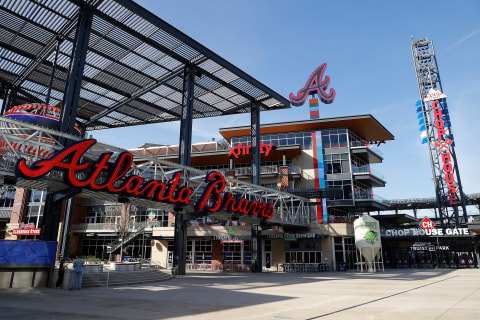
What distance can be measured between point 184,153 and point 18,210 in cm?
3703

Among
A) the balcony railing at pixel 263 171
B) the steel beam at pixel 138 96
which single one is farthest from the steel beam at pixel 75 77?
the balcony railing at pixel 263 171

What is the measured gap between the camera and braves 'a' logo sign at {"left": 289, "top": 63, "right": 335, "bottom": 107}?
53.7 m

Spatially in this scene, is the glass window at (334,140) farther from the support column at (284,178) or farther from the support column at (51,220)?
the support column at (51,220)

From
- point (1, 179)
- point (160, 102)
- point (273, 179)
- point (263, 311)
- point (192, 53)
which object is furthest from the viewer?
point (273, 179)

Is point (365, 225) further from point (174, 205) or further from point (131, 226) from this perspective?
point (131, 226)

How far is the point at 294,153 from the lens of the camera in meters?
50.0

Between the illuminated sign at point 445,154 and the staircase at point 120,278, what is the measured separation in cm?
4402

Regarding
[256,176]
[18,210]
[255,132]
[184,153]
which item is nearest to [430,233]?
[256,176]

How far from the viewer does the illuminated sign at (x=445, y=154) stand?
5112 centimetres

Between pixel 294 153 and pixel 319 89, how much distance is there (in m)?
11.7

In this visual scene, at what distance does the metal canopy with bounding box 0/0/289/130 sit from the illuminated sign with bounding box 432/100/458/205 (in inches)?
1090

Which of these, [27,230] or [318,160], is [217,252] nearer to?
[318,160]

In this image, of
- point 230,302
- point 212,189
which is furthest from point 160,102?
point 230,302

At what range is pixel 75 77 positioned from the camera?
2316 cm
